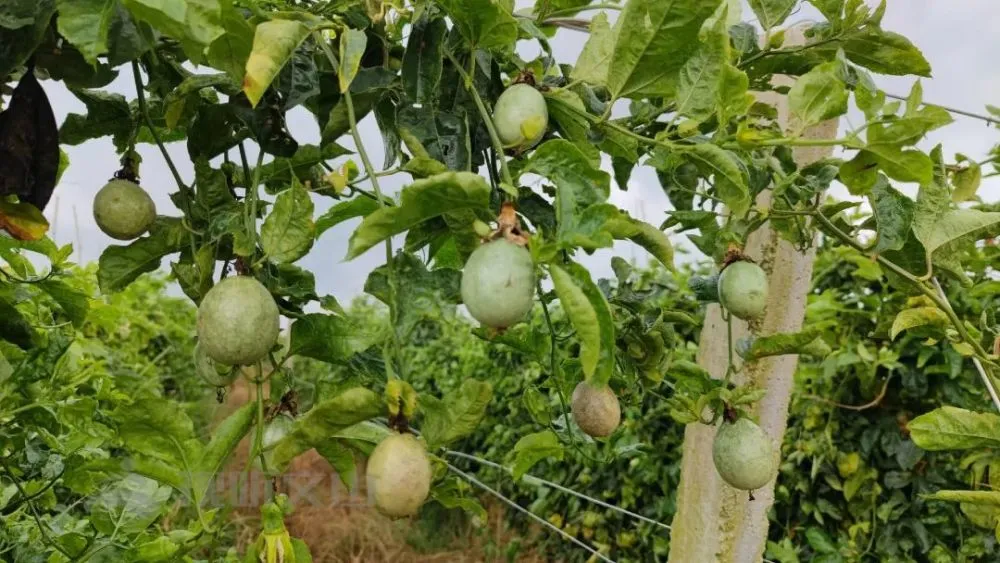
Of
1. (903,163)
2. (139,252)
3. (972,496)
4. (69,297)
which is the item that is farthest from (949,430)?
(69,297)

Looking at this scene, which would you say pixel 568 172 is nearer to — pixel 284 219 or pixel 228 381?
pixel 284 219

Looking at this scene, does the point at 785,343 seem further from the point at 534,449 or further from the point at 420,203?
the point at 420,203

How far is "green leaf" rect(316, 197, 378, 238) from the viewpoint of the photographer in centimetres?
69

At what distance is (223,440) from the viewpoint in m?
0.71

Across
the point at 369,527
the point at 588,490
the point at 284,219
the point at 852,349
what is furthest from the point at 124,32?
the point at 369,527

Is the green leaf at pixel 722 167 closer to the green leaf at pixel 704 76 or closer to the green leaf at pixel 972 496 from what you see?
the green leaf at pixel 704 76

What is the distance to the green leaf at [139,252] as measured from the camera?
31.4 inches

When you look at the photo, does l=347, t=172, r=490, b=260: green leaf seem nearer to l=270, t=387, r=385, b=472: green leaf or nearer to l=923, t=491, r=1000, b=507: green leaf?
l=270, t=387, r=385, b=472: green leaf

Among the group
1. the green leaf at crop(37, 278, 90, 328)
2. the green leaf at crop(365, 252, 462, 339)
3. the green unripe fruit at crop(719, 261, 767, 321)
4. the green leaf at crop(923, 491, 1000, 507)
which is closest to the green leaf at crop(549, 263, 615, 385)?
the green leaf at crop(365, 252, 462, 339)

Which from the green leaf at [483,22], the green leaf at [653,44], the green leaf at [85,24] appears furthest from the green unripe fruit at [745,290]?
the green leaf at [85,24]

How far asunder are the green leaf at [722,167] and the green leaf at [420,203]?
223 millimetres

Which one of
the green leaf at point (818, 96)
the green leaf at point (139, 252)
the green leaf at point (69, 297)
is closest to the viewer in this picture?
the green leaf at point (818, 96)

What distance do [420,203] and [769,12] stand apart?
536 millimetres

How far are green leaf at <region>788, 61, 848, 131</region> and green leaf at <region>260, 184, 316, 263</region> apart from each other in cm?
39
